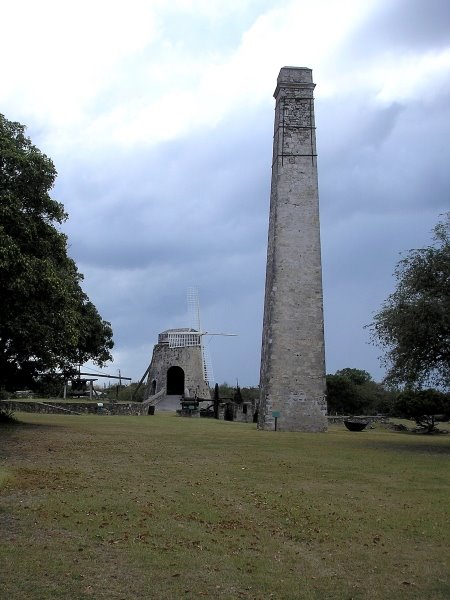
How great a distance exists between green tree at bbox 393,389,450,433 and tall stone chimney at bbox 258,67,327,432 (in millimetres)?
9115

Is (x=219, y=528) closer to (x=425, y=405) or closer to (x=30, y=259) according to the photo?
(x=30, y=259)

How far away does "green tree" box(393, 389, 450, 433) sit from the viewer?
34781 millimetres

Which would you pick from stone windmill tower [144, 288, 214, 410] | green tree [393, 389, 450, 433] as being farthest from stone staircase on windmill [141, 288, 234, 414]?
green tree [393, 389, 450, 433]

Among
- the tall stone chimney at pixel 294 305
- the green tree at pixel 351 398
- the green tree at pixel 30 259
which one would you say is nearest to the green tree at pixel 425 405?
the tall stone chimney at pixel 294 305

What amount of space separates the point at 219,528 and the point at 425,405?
29452 mm

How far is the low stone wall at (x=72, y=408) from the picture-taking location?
38844 mm

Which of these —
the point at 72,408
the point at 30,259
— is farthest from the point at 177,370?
the point at 30,259

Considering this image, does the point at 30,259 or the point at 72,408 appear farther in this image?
the point at 72,408

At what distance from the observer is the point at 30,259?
58.7 feet

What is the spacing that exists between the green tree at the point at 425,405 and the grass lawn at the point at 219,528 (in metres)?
21.6

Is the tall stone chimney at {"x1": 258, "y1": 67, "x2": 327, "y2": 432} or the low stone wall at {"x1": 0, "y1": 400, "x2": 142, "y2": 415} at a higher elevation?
the tall stone chimney at {"x1": 258, "y1": 67, "x2": 327, "y2": 432}

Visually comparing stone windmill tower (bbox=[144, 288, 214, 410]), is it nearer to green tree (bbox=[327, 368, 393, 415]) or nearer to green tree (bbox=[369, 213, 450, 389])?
green tree (bbox=[327, 368, 393, 415])

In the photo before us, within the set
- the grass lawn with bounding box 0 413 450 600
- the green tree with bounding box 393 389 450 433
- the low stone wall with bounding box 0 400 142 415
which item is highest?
the green tree with bounding box 393 389 450 433

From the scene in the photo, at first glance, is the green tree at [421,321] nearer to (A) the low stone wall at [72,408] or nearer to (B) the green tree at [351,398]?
(A) the low stone wall at [72,408]
